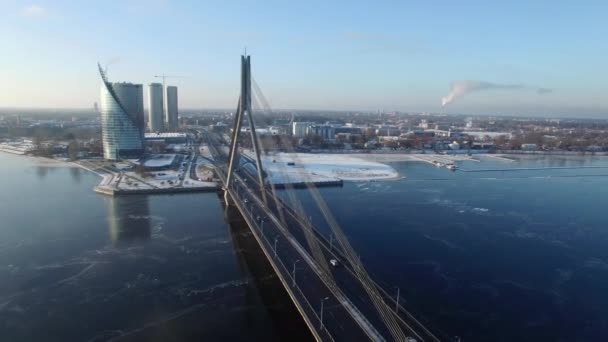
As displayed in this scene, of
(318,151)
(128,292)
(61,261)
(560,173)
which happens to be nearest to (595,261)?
(128,292)

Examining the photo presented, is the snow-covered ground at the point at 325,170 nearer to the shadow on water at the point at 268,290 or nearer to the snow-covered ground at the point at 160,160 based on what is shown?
the snow-covered ground at the point at 160,160

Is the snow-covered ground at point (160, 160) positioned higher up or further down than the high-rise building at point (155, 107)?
further down

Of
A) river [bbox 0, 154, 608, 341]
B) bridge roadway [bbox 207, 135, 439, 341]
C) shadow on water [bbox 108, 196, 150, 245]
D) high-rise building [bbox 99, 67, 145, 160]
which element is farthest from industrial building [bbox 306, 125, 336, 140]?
bridge roadway [bbox 207, 135, 439, 341]

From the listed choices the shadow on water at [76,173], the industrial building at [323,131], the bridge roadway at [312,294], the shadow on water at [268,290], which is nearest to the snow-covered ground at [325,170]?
the shadow on water at [268,290]

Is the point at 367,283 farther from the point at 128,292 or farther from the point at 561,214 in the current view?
the point at 561,214

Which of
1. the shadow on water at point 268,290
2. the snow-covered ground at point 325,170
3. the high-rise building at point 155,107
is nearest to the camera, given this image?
the shadow on water at point 268,290
